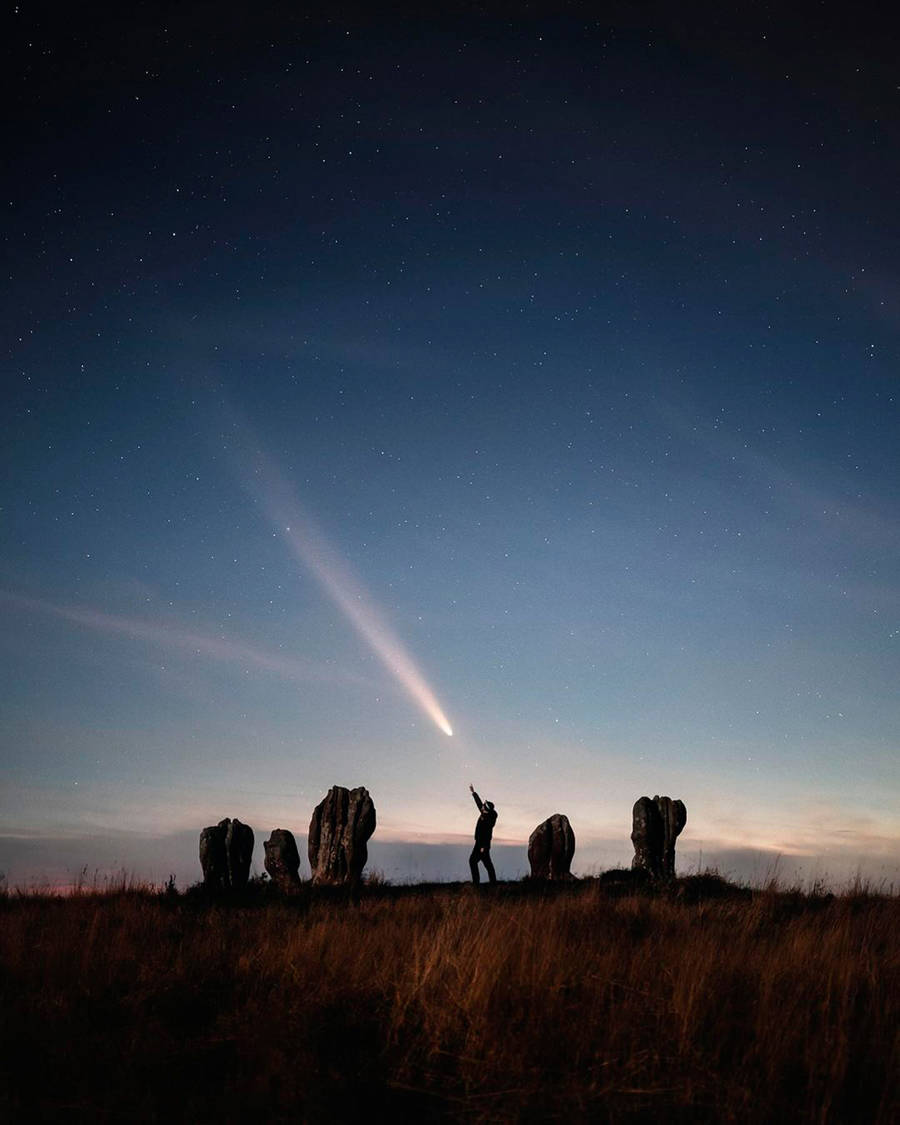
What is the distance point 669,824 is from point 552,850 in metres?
4.03

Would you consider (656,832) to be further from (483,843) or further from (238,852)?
(238,852)

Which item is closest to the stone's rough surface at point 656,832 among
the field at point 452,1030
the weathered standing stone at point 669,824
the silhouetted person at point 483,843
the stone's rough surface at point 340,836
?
the weathered standing stone at point 669,824

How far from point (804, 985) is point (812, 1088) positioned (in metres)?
1.94

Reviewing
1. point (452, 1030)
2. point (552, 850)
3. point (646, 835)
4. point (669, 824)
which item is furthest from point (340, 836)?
point (452, 1030)

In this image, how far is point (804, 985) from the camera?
662 centimetres

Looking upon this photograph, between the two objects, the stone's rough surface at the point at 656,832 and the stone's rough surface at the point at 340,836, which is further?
the stone's rough surface at the point at 656,832

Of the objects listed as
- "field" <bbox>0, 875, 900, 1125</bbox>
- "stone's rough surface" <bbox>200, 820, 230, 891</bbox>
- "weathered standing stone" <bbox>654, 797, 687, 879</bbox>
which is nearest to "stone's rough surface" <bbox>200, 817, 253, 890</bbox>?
"stone's rough surface" <bbox>200, 820, 230, 891</bbox>

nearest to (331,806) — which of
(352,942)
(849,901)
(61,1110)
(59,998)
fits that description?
(849,901)

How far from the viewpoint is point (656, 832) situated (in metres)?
25.7

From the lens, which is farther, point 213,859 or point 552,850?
point 552,850

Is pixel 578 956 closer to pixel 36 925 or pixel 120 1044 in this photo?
pixel 120 1044

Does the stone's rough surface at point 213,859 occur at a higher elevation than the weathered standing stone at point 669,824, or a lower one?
lower

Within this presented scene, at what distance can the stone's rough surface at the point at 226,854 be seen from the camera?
21.7m

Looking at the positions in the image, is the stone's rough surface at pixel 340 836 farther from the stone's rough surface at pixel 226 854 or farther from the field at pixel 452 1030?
the field at pixel 452 1030
